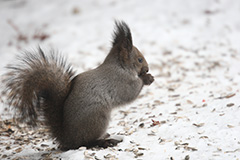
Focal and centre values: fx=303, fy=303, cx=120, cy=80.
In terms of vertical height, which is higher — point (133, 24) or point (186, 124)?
point (133, 24)

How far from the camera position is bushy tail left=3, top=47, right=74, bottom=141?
2320 millimetres

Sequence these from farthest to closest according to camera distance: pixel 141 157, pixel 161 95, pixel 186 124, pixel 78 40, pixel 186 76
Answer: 1. pixel 78 40
2. pixel 186 76
3. pixel 161 95
4. pixel 186 124
5. pixel 141 157

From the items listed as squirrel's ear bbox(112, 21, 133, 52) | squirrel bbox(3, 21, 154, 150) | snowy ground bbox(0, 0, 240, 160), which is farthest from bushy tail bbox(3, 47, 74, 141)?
squirrel's ear bbox(112, 21, 133, 52)

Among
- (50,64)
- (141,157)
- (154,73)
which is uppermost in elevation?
(50,64)

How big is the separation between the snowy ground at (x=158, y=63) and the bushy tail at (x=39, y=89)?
33cm

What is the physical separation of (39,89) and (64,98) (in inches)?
9.3

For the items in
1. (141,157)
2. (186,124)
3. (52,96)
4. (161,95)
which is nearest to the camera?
(141,157)

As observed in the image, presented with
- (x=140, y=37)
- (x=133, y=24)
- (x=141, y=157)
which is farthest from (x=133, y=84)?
(x=133, y=24)

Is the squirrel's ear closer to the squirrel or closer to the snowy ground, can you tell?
the squirrel

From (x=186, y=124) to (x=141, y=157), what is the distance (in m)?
0.64

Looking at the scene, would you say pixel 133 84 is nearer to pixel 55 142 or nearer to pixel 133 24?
pixel 55 142

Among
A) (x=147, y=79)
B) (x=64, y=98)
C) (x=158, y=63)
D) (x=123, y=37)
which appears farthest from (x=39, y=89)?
(x=158, y=63)

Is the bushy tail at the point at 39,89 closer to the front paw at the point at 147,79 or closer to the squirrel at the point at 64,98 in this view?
the squirrel at the point at 64,98

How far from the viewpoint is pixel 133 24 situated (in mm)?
6195
